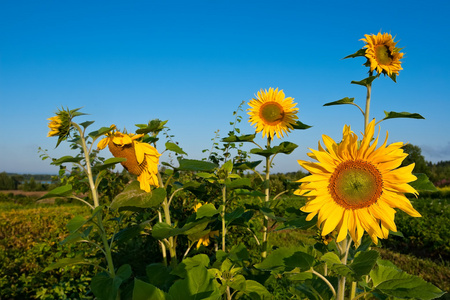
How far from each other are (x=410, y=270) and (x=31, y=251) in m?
5.53

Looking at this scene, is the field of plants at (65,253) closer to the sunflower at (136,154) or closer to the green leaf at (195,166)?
the sunflower at (136,154)

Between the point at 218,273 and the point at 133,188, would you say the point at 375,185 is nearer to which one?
the point at 218,273

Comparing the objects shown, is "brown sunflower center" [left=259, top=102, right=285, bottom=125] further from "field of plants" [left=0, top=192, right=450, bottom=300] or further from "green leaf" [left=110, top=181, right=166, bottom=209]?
"green leaf" [left=110, top=181, right=166, bottom=209]

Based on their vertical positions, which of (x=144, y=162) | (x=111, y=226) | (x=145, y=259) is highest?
(x=144, y=162)

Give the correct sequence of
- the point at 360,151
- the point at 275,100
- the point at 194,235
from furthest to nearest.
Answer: the point at 275,100 → the point at 194,235 → the point at 360,151

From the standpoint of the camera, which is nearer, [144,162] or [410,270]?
[144,162]

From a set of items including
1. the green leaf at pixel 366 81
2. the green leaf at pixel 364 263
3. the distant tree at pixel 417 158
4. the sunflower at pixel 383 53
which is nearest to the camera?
the green leaf at pixel 364 263

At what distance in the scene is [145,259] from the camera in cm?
392

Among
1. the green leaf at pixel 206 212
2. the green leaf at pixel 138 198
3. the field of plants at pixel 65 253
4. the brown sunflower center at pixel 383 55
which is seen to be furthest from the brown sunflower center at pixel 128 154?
the brown sunflower center at pixel 383 55

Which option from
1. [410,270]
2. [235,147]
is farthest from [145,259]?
[410,270]

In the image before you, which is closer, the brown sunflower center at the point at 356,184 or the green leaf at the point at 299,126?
the brown sunflower center at the point at 356,184

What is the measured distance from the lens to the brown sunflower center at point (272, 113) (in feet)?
10.5

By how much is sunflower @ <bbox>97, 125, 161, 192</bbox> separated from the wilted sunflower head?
0.21 meters

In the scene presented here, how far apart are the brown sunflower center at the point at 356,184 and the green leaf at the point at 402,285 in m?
0.36
